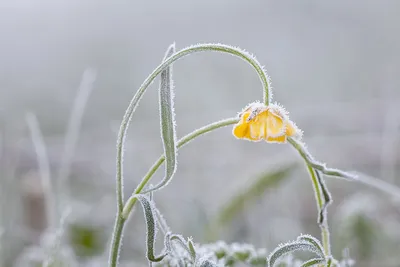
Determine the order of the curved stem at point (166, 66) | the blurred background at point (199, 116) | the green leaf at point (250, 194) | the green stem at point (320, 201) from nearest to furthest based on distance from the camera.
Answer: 1. the curved stem at point (166, 66)
2. the green stem at point (320, 201)
3. the green leaf at point (250, 194)
4. the blurred background at point (199, 116)

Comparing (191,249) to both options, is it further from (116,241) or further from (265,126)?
(265,126)

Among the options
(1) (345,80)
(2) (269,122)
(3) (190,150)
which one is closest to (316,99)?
(1) (345,80)

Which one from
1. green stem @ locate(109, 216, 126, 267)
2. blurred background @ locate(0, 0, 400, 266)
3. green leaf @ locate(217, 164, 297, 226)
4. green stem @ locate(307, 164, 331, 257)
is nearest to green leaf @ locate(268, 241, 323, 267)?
green stem @ locate(307, 164, 331, 257)

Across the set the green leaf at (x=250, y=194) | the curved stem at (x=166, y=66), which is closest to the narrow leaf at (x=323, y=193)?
the curved stem at (x=166, y=66)

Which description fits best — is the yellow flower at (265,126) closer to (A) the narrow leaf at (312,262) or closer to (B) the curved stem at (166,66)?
(B) the curved stem at (166,66)

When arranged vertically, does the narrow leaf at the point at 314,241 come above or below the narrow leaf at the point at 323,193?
below

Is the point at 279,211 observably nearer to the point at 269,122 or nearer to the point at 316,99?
the point at 269,122
